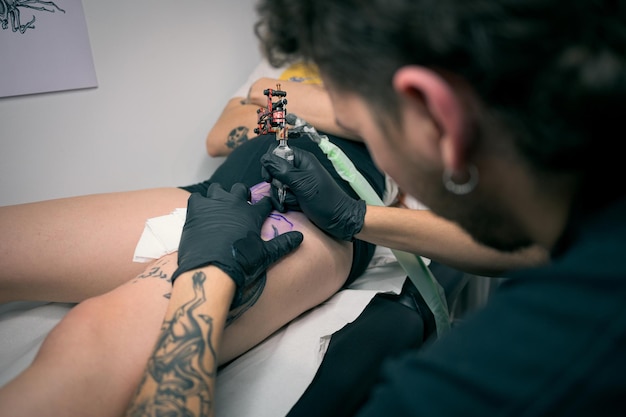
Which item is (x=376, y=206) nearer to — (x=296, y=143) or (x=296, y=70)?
(x=296, y=143)

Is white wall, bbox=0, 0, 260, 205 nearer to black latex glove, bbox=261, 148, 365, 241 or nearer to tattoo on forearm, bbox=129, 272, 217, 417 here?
black latex glove, bbox=261, 148, 365, 241

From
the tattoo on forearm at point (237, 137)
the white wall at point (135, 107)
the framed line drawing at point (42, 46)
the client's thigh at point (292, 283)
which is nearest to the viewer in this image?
the client's thigh at point (292, 283)

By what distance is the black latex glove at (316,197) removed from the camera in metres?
1.04

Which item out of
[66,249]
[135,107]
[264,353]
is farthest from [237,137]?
[264,353]

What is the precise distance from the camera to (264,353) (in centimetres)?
97

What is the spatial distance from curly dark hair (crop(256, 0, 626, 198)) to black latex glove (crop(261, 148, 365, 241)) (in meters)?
0.52

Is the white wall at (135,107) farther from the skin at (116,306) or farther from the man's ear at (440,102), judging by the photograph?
the man's ear at (440,102)

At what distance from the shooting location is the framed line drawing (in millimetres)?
1284

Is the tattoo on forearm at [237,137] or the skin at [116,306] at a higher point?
the tattoo on forearm at [237,137]

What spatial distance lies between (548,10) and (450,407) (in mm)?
399

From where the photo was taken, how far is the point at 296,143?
1.31 meters

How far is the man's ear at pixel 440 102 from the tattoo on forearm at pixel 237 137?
3.58 feet

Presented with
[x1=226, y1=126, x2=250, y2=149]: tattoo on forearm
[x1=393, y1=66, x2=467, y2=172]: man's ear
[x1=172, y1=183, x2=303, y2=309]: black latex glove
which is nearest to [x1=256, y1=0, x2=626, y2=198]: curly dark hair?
[x1=393, y1=66, x2=467, y2=172]: man's ear

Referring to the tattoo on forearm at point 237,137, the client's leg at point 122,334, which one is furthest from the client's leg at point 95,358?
the tattoo on forearm at point 237,137
